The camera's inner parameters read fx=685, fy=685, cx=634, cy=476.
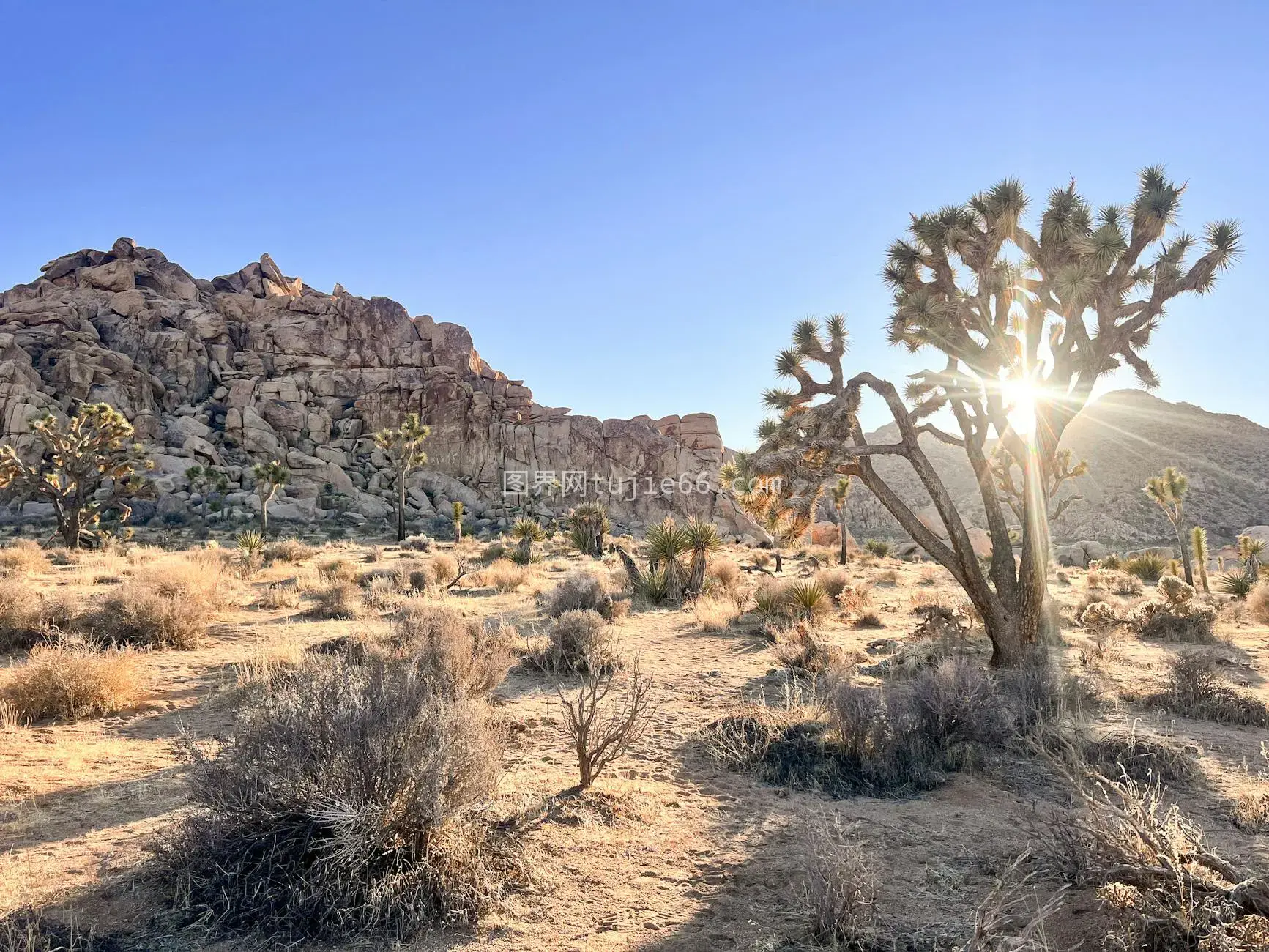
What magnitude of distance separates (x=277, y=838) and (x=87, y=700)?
4.68 meters

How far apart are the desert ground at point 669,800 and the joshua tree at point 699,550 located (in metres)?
4.40

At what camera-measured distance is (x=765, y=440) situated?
1190cm

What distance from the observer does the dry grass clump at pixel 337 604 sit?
12.1 meters

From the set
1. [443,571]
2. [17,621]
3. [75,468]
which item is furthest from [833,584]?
[75,468]

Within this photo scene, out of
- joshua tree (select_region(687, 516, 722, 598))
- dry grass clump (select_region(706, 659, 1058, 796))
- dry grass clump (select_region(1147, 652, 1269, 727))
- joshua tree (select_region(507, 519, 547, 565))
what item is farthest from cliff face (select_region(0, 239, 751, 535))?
dry grass clump (select_region(1147, 652, 1269, 727))

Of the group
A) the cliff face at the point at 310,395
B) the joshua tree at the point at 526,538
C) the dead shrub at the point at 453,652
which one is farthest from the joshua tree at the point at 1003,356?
the cliff face at the point at 310,395

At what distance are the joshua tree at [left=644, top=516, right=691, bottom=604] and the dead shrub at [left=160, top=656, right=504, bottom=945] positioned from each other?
12179 millimetres

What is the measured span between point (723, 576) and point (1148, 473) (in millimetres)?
50412

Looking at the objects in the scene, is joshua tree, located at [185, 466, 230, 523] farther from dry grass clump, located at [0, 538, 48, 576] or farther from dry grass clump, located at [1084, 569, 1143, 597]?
dry grass clump, located at [1084, 569, 1143, 597]

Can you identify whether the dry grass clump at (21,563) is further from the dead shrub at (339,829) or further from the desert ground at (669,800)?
the dead shrub at (339,829)

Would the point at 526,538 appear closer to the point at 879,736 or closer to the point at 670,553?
the point at 670,553

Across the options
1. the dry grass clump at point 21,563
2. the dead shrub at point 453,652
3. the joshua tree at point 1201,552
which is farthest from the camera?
the joshua tree at point 1201,552

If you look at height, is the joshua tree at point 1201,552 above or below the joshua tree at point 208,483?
below

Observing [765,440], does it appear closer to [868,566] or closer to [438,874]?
[438,874]
